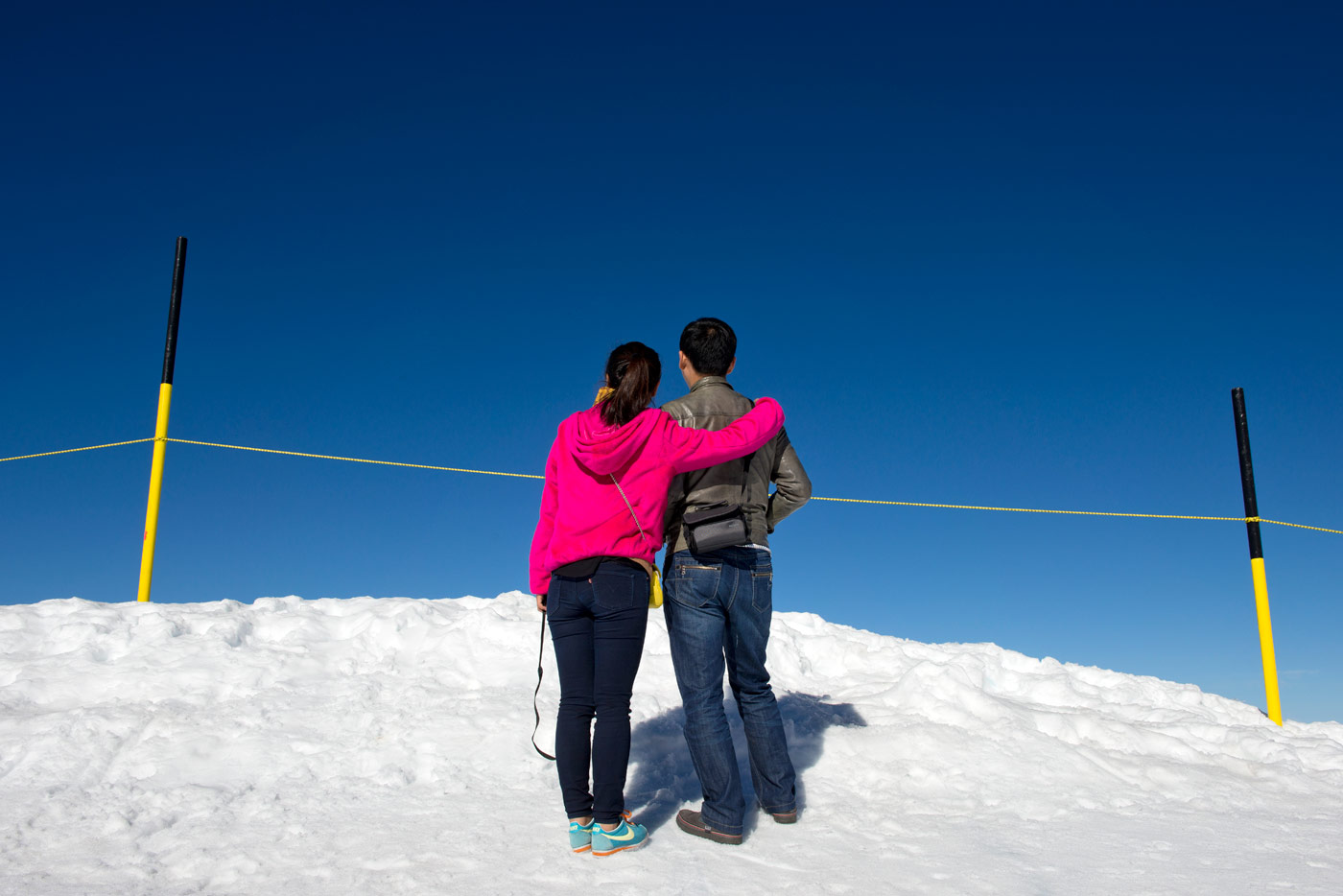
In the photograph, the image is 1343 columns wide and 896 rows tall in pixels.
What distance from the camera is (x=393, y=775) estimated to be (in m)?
3.93

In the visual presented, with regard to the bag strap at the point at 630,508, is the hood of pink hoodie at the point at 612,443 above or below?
above

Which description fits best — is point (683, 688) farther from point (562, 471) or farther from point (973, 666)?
point (973, 666)

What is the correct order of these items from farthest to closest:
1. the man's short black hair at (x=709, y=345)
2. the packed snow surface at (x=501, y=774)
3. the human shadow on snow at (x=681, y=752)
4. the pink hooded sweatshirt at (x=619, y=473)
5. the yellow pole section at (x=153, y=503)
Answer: the yellow pole section at (x=153, y=503) < the human shadow on snow at (x=681, y=752) < the man's short black hair at (x=709, y=345) < the pink hooded sweatshirt at (x=619, y=473) < the packed snow surface at (x=501, y=774)

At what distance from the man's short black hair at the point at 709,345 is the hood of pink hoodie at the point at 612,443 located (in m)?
0.47

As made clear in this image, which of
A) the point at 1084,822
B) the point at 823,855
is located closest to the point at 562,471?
the point at 823,855

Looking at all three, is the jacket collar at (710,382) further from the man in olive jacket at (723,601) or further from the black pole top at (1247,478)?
the black pole top at (1247,478)

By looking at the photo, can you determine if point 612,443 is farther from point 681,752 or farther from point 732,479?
point 681,752

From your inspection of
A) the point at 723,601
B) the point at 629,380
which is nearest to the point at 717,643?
the point at 723,601

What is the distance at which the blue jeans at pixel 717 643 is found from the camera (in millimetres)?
3219

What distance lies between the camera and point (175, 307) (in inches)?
262

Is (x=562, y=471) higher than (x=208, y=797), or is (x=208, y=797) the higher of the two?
(x=562, y=471)

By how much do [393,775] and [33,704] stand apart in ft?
7.05

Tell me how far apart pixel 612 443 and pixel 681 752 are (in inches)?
78.6

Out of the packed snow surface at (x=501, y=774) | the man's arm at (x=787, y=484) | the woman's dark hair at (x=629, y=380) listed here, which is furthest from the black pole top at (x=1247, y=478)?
the woman's dark hair at (x=629, y=380)
